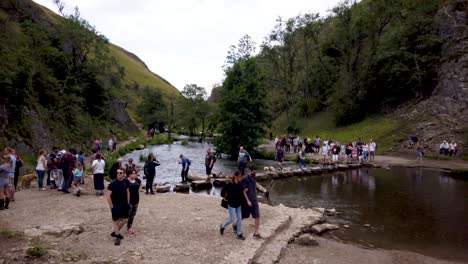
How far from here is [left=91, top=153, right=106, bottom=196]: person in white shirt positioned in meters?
17.2

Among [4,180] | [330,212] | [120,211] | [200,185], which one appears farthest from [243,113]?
[120,211]

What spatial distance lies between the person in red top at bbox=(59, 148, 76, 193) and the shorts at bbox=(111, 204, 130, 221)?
8251 mm

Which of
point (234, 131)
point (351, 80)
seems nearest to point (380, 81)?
point (351, 80)

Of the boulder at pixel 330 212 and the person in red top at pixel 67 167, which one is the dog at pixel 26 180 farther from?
the boulder at pixel 330 212

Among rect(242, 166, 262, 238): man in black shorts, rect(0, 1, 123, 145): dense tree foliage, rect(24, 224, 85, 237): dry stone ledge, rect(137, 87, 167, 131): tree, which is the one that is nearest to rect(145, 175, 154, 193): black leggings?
rect(24, 224, 85, 237): dry stone ledge

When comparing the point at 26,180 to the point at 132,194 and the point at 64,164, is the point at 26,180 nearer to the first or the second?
the point at 64,164

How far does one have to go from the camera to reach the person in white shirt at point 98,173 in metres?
17.2

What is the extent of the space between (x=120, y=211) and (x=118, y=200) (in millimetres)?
328

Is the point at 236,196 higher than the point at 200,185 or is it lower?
higher

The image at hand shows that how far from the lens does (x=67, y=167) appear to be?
706 inches

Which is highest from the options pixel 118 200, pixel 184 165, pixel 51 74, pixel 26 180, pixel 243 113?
pixel 51 74

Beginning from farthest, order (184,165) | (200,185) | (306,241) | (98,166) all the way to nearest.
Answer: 1. (184,165)
2. (200,185)
3. (98,166)
4. (306,241)

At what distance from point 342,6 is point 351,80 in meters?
12.4

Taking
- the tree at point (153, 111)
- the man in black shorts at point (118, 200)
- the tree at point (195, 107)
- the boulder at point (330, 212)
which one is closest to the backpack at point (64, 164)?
the man in black shorts at point (118, 200)
